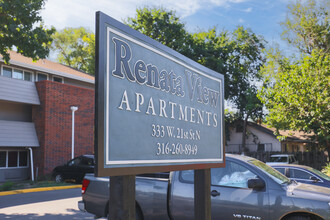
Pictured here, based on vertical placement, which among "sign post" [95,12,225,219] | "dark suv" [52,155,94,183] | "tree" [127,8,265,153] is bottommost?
"dark suv" [52,155,94,183]

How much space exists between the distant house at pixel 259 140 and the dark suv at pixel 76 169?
23.7 m

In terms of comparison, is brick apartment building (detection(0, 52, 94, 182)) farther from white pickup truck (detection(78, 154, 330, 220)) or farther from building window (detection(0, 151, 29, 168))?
white pickup truck (detection(78, 154, 330, 220))

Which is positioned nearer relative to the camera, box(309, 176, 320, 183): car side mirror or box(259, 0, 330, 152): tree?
box(309, 176, 320, 183): car side mirror

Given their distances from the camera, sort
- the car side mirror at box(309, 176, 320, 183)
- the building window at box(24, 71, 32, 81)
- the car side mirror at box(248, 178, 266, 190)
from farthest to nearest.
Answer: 1. the building window at box(24, 71, 32, 81)
2. the car side mirror at box(309, 176, 320, 183)
3. the car side mirror at box(248, 178, 266, 190)

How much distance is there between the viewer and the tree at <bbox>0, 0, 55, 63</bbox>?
46.8ft

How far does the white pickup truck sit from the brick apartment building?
1632 cm

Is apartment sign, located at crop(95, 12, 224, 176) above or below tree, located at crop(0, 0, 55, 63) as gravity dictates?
below

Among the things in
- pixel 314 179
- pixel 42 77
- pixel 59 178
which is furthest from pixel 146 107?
pixel 42 77

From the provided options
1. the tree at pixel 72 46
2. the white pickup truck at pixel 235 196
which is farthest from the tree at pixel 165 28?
the white pickup truck at pixel 235 196

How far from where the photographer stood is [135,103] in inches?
110

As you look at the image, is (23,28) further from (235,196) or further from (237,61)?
(237,61)

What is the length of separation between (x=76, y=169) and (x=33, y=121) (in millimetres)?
6325

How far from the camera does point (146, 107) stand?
2.92m

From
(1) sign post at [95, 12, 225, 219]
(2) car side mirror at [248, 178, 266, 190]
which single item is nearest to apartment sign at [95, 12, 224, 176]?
(1) sign post at [95, 12, 225, 219]
